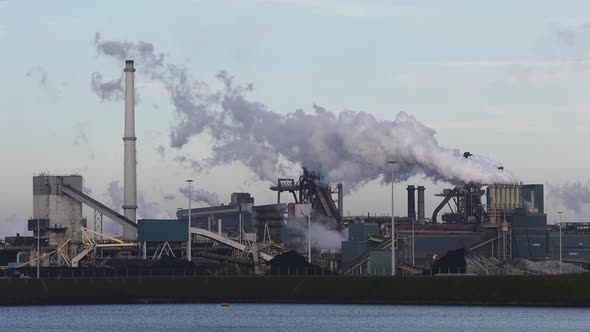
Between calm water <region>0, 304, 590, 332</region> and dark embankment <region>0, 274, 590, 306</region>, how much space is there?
201 cm

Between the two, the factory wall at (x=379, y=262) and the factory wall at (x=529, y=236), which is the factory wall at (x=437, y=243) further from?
the factory wall at (x=379, y=262)

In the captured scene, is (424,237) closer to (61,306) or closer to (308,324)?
(61,306)

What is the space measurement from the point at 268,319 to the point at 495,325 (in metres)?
23.3

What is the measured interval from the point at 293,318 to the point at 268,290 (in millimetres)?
A: 25803

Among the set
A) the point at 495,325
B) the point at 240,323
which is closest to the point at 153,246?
the point at 240,323

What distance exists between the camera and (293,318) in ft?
423

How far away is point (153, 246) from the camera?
19788 centimetres

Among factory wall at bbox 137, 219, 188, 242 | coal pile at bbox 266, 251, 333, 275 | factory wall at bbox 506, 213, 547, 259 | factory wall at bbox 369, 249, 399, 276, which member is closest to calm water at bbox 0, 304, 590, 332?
coal pile at bbox 266, 251, 333, 275

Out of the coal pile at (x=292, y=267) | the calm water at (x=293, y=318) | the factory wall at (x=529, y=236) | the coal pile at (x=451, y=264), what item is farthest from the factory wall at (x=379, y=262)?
the calm water at (x=293, y=318)

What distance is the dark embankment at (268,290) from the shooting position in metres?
143

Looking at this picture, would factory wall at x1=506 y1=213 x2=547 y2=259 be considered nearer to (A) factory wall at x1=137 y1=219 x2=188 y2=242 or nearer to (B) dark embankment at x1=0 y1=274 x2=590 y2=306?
(A) factory wall at x1=137 y1=219 x2=188 y2=242

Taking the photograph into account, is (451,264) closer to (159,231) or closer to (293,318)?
(159,231)

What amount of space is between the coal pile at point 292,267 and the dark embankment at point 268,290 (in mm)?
12305

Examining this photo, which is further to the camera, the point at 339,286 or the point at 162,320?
the point at 339,286
